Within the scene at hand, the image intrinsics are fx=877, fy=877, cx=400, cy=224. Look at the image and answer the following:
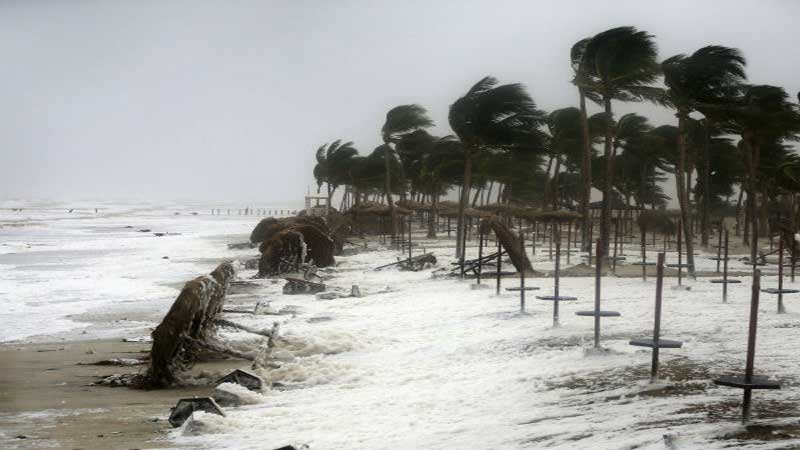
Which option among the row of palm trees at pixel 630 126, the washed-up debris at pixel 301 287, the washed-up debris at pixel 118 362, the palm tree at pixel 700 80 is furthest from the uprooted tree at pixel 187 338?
the palm tree at pixel 700 80

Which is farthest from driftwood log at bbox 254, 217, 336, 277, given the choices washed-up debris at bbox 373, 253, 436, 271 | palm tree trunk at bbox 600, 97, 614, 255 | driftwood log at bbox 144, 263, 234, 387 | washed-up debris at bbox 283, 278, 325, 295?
driftwood log at bbox 144, 263, 234, 387

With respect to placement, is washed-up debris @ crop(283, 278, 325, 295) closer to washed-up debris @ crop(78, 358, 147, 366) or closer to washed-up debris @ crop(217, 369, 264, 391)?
washed-up debris @ crop(78, 358, 147, 366)

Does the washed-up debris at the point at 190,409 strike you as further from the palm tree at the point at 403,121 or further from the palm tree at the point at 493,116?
the palm tree at the point at 403,121

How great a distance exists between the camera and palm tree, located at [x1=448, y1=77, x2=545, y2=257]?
102 ft

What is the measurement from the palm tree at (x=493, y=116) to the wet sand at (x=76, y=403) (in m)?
19.9

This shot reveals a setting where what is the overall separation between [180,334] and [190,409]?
228 cm

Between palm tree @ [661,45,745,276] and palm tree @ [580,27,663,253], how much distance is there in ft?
2.29

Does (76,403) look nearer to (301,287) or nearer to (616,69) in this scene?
(301,287)

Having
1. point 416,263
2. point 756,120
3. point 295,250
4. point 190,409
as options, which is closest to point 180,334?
point 190,409

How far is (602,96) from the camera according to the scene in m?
28.6

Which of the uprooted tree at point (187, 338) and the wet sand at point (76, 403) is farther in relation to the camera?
the uprooted tree at point (187, 338)

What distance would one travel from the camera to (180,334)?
33.7ft

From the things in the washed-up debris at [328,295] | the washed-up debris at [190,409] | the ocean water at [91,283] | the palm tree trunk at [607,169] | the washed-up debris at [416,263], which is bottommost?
the ocean water at [91,283]

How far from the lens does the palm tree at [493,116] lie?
3103 centimetres
